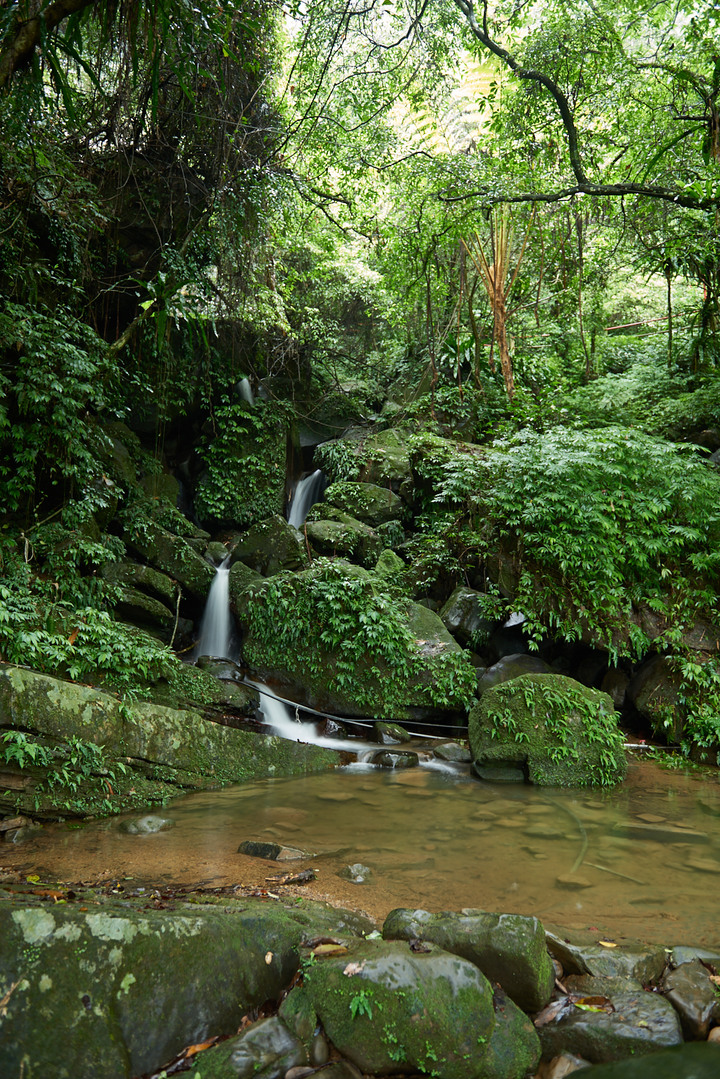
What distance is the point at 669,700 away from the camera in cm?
741

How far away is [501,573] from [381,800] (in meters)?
3.97

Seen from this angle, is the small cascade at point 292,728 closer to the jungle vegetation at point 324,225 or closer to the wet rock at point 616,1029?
the jungle vegetation at point 324,225

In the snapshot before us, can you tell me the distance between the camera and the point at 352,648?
8.09m

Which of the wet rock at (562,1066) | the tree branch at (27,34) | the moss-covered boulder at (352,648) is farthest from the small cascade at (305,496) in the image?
the wet rock at (562,1066)

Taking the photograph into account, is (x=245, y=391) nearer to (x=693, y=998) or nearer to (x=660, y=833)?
(x=660, y=833)

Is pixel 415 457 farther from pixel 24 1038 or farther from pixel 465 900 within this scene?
pixel 24 1038

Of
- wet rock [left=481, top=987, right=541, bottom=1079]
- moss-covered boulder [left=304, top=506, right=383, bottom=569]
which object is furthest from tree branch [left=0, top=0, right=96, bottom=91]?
moss-covered boulder [left=304, top=506, right=383, bottom=569]

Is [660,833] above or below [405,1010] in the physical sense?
below

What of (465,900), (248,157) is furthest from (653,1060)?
(248,157)

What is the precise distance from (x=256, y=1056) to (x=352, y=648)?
6.01 meters

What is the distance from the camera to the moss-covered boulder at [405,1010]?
6.99 ft

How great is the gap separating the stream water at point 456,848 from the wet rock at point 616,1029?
2.32 feet

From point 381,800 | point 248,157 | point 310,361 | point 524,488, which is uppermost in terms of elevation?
point 248,157

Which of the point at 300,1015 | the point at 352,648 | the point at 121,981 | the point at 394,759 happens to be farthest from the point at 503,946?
Result: the point at 352,648
